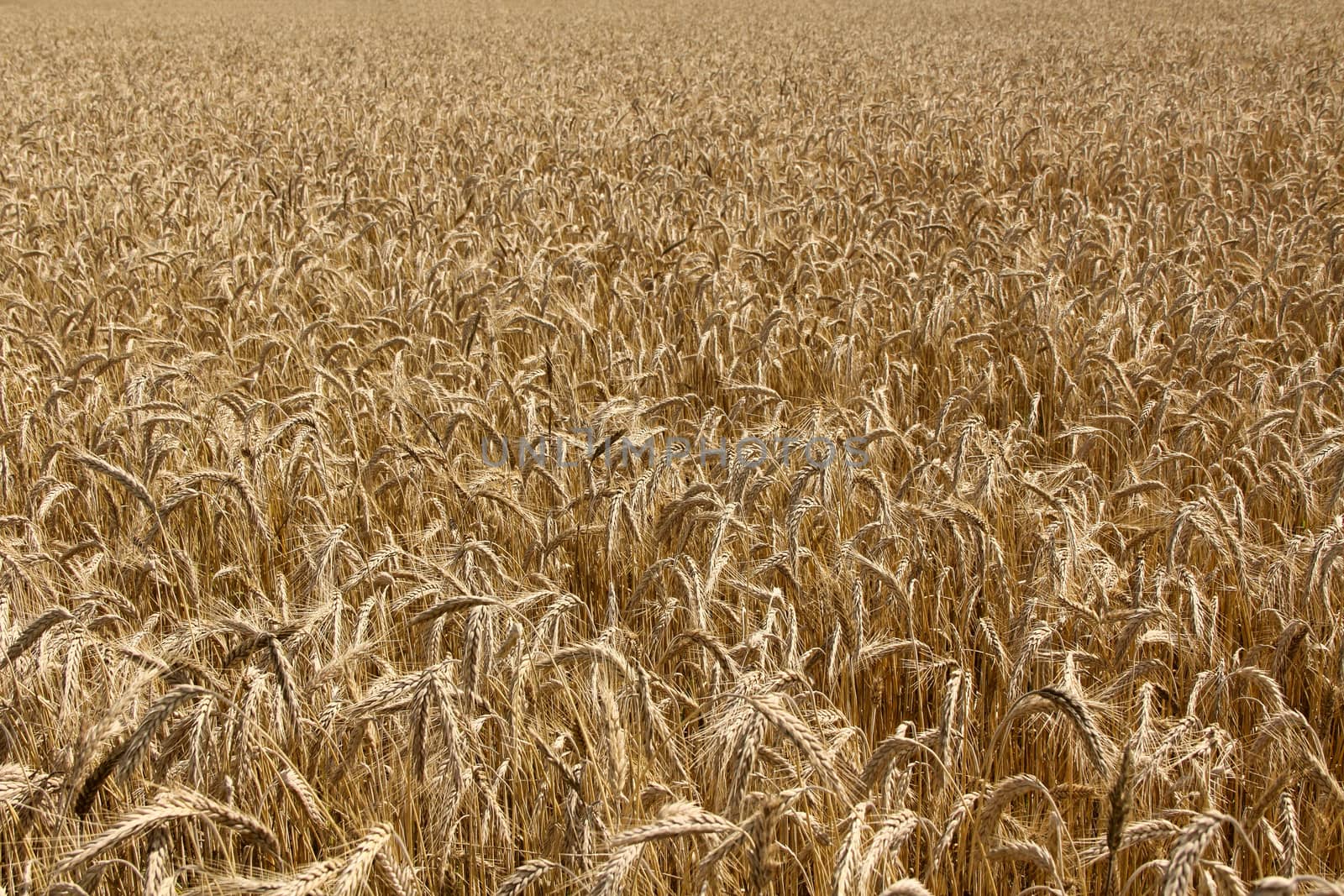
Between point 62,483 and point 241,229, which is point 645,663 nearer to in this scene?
point 62,483

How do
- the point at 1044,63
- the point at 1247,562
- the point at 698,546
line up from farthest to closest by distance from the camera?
the point at 1044,63 < the point at 698,546 < the point at 1247,562

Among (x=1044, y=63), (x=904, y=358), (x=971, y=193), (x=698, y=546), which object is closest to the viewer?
(x=698, y=546)

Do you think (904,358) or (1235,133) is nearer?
(904,358)

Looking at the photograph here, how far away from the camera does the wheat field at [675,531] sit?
1.61 metres

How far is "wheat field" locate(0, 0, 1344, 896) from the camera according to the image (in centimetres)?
161

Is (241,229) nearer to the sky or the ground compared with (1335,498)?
nearer to the sky

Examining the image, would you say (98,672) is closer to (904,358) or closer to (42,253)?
(904,358)

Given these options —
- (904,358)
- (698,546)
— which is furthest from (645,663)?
(904,358)

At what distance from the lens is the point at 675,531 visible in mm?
2605

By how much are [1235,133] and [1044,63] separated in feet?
20.2

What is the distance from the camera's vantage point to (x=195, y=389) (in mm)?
3646

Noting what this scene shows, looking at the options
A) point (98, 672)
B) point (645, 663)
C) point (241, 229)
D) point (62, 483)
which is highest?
point (241, 229)

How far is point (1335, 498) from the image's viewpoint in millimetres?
2170

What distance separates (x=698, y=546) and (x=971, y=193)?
167 inches
